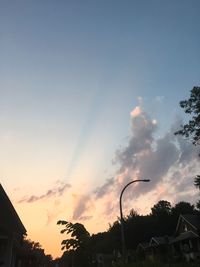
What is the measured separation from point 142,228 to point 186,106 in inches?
2016

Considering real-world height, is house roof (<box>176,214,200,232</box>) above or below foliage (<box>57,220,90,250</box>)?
above

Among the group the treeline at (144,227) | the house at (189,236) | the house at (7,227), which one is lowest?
the house at (7,227)

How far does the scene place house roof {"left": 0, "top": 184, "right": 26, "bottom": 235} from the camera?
17516mm

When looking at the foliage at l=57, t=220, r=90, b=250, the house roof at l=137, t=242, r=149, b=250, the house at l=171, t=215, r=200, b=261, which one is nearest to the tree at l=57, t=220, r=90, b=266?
the foliage at l=57, t=220, r=90, b=250

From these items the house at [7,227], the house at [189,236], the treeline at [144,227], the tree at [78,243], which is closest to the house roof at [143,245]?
the treeline at [144,227]

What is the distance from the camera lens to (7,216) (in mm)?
17672

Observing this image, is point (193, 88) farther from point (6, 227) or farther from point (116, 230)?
point (116, 230)

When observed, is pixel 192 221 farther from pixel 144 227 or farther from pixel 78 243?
pixel 78 243

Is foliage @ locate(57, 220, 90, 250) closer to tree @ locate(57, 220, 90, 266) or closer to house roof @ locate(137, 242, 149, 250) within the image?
tree @ locate(57, 220, 90, 266)

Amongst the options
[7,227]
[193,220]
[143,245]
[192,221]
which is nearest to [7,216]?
[7,227]

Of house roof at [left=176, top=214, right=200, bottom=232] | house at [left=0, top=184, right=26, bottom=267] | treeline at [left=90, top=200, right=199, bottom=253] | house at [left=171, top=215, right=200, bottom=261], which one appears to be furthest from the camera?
treeline at [left=90, top=200, right=199, bottom=253]

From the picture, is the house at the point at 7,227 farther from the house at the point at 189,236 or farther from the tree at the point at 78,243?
the house at the point at 189,236

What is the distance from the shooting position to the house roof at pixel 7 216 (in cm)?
1752

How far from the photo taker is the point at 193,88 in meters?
37.4
